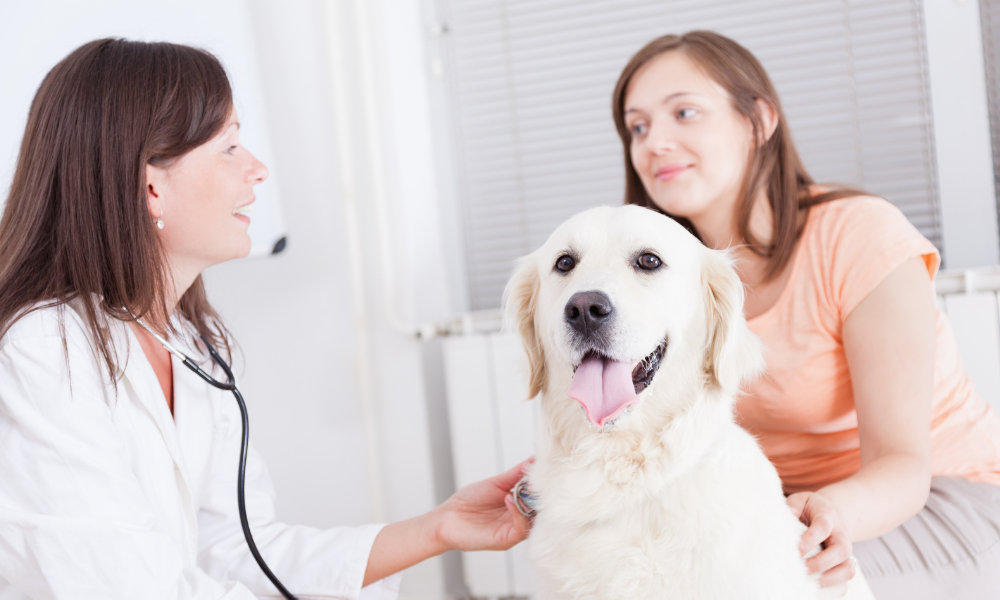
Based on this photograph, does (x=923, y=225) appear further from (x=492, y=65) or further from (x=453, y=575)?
(x=453, y=575)

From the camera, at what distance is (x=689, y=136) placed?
1.46 metres

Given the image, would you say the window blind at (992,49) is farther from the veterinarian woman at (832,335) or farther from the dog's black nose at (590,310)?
the dog's black nose at (590,310)

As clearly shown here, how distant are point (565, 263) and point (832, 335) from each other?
0.62 metres

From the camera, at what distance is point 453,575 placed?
7.50 ft

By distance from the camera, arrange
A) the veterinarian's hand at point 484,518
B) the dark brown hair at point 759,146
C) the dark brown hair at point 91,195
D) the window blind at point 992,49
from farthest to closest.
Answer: the window blind at point 992,49 → the dark brown hair at point 759,146 → the veterinarian's hand at point 484,518 → the dark brown hair at point 91,195

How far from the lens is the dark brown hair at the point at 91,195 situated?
1.03 meters

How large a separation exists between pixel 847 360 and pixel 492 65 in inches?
59.9

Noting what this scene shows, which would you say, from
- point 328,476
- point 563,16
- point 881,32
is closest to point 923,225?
point 881,32

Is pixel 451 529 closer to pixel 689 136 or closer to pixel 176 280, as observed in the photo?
pixel 176 280

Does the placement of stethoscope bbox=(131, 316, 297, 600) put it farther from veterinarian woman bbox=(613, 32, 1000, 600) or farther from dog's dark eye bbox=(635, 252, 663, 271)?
veterinarian woman bbox=(613, 32, 1000, 600)

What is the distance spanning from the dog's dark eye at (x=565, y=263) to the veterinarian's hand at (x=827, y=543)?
0.53 meters

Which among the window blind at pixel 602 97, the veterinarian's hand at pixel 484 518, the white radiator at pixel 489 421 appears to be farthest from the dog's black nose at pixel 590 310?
the window blind at pixel 602 97

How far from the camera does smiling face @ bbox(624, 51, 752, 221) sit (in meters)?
1.47

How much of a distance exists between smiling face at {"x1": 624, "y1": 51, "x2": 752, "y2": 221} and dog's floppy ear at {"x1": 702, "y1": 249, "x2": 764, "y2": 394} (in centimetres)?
36
